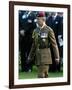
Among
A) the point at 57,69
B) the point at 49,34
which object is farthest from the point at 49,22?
the point at 57,69

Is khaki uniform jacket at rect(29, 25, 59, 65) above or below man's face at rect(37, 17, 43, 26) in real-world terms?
below

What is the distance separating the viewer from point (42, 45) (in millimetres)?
2074

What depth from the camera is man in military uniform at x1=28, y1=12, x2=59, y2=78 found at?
2.06m

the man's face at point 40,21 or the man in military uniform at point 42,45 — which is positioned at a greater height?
the man's face at point 40,21

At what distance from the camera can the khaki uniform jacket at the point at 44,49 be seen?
2.05 metres

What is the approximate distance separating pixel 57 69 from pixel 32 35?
37cm

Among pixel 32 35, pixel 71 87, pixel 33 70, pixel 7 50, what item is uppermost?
pixel 32 35

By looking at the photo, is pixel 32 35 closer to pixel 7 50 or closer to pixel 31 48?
pixel 31 48

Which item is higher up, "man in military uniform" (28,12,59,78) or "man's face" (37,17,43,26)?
"man's face" (37,17,43,26)

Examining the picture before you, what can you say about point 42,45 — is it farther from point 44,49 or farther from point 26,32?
point 26,32

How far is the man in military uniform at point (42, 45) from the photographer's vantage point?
6.75 feet

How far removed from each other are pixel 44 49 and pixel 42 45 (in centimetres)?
4

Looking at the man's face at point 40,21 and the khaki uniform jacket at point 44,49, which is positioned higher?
the man's face at point 40,21

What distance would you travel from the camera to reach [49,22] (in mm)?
2096
